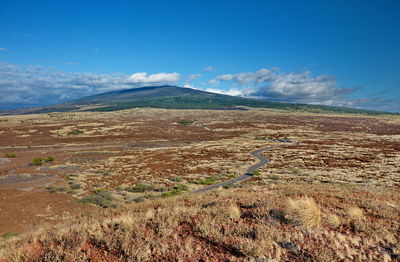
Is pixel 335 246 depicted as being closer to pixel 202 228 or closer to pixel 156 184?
pixel 202 228

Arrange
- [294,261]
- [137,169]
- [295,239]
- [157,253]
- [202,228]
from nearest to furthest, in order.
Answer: [294,261] → [157,253] → [295,239] → [202,228] → [137,169]

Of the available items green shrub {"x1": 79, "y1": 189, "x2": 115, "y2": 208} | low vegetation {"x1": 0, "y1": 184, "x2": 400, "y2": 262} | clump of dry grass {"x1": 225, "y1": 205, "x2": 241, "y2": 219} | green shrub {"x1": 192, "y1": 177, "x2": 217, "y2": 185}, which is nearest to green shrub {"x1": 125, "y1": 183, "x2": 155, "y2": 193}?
green shrub {"x1": 79, "y1": 189, "x2": 115, "y2": 208}

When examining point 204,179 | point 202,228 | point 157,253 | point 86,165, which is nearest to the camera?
point 157,253

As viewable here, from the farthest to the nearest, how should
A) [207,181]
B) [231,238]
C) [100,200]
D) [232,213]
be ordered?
[207,181] < [100,200] < [232,213] < [231,238]

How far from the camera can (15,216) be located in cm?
1802

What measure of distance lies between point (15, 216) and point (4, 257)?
14.0m

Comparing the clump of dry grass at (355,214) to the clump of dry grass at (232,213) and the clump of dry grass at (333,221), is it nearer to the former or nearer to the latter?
the clump of dry grass at (333,221)

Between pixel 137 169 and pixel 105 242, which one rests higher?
pixel 105 242

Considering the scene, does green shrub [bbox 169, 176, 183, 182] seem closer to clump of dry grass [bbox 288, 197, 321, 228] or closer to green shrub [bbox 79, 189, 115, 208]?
green shrub [bbox 79, 189, 115, 208]

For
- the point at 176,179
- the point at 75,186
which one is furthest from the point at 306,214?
the point at 75,186

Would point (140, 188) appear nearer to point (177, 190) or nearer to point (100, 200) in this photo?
point (177, 190)

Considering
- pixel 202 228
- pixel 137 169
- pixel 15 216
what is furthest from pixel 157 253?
pixel 137 169

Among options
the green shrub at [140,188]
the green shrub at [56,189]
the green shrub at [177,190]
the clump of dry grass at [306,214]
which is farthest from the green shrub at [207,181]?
the clump of dry grass at [306,214]

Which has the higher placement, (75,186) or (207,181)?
(207,181)
